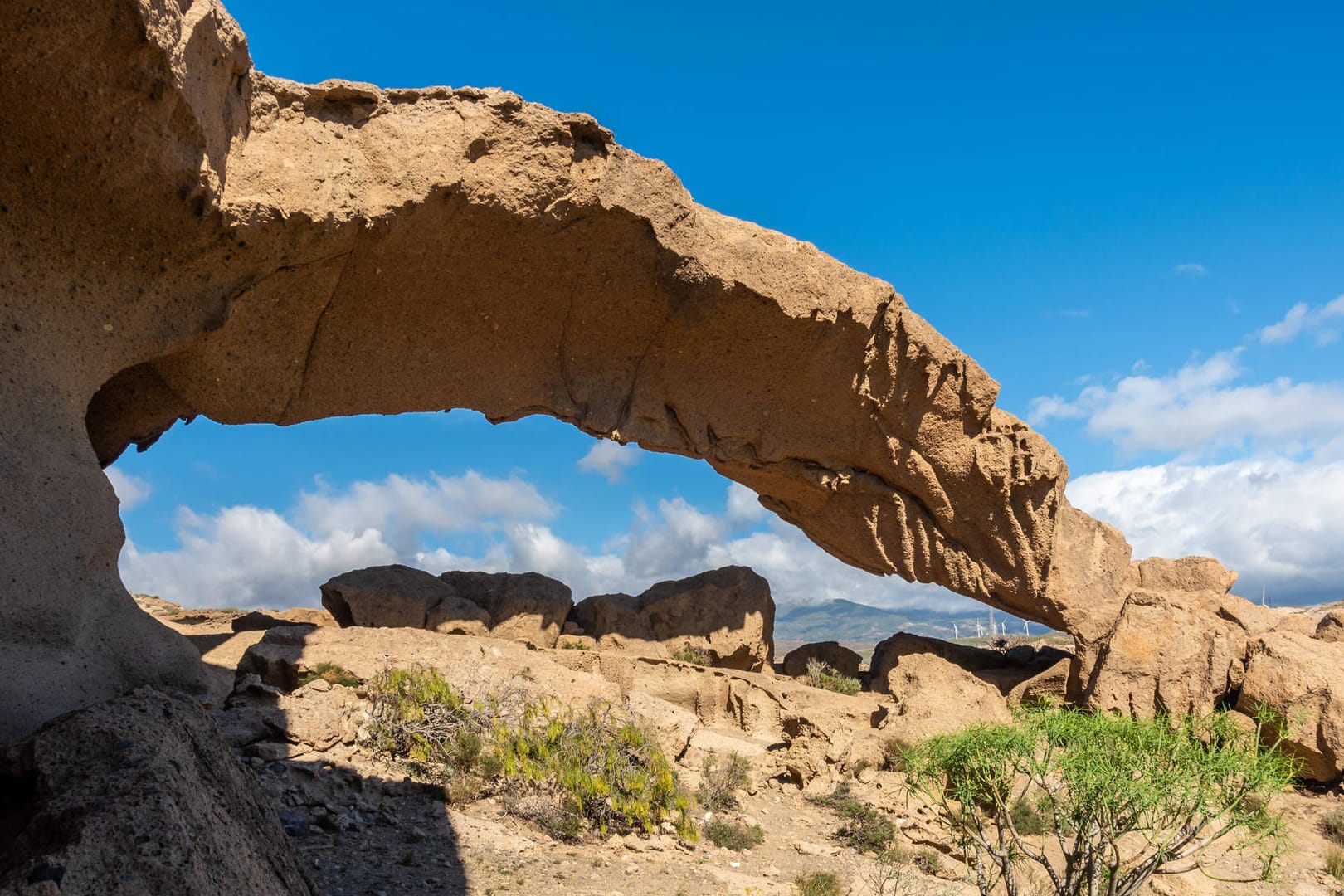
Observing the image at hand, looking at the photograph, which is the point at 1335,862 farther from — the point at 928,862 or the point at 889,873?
the point at 889,873

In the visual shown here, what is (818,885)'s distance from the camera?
700cm

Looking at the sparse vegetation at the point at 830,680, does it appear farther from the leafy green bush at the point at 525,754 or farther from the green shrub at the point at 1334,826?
the leafy green bush at the point at 525,754

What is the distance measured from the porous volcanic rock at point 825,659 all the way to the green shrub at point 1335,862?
22.9 feet

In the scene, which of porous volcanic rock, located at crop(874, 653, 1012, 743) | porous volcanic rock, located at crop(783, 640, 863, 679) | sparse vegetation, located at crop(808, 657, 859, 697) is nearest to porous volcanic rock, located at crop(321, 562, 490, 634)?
sparse vegetation, located at crop(808, 657, 859, 697)

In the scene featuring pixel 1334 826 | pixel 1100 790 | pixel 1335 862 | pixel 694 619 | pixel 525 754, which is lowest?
pixel 1335 862

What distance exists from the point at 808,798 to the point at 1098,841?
3.88m

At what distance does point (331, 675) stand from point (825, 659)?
9.27 m

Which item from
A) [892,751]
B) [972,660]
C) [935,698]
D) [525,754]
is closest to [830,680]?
[935,698]

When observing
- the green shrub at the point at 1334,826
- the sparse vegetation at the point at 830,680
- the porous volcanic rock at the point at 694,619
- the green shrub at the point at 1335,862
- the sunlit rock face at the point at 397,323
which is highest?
the sunlit rock face at the point at 397,323

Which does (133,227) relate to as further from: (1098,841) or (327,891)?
(1098,841)

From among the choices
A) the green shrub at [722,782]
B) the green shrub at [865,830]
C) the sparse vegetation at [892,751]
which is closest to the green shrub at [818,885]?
the green shrub at [865,830]

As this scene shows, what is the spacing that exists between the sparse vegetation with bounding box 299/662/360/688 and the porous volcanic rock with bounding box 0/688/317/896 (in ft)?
16.1

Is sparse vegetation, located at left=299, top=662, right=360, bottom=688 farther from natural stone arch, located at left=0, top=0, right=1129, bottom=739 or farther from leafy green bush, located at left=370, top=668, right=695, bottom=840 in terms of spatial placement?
natural stone arch, located at left=0, top=0, right=1129, bottom=739

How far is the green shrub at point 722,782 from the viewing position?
9133 millimetres
